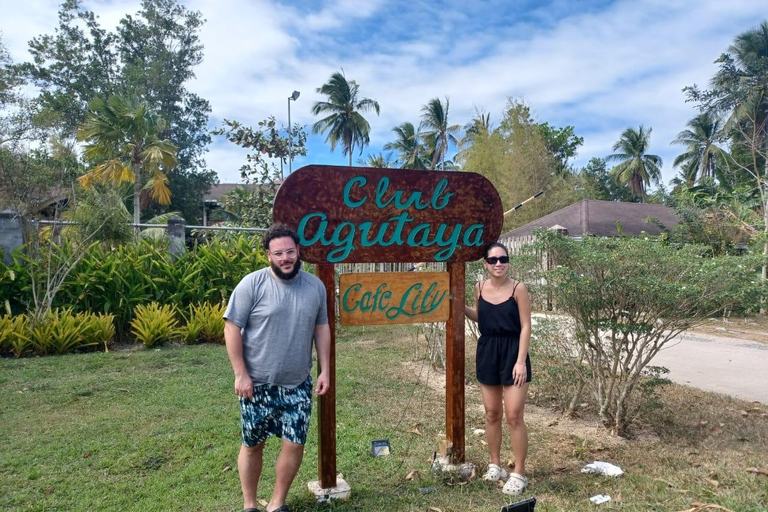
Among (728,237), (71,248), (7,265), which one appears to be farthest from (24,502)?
(728,237)

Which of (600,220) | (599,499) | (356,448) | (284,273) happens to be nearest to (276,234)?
(284,273)

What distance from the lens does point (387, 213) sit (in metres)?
3.62

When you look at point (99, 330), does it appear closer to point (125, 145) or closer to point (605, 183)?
point (125, 145)

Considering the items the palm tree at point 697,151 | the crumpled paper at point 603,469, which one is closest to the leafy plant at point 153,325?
the crumpled paper at point 603,469

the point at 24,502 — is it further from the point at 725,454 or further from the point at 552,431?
the point at 725,454

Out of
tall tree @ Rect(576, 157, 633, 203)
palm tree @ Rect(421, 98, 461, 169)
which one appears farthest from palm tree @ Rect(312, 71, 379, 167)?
tall tree @ Rect(576, 157, 633, 203)

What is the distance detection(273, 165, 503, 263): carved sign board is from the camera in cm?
338

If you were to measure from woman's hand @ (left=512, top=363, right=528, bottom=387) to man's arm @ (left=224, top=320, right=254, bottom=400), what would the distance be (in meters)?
Result: 1.60

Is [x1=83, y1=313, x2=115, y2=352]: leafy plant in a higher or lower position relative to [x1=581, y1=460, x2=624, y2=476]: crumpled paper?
higher

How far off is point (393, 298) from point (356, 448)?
1.35 metres

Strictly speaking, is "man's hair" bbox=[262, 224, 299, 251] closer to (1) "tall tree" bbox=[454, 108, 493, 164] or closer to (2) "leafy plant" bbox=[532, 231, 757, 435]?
(2) "leafy plant" bbox=[532, 231, 757, 435]

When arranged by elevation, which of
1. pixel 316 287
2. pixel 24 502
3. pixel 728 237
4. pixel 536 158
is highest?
pixel 536 158

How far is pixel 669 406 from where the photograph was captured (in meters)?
5.41

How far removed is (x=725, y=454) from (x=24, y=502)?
15.5 feet
